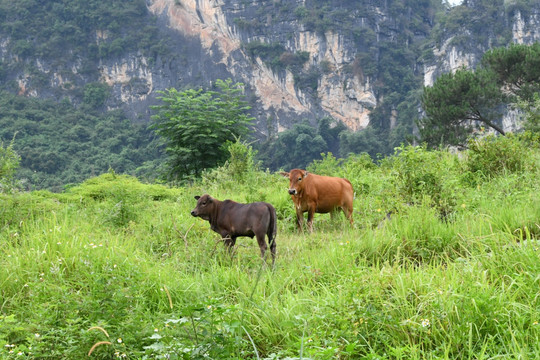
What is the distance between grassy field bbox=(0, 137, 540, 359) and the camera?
274 cm

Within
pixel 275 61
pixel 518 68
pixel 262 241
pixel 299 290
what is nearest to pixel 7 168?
pixel 262 241

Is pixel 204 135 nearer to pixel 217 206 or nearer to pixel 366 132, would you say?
pixel 217 206

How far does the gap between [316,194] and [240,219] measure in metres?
1.93

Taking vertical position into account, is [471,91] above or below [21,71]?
below

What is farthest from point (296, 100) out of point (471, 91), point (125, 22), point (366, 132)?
point (471, 91)

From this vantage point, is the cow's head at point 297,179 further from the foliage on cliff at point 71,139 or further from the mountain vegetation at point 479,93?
the foliage on cliff at point 71,139

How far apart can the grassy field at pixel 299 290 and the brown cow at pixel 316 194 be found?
0.76 metres

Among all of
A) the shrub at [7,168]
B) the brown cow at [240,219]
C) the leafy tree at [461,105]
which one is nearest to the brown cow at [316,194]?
A: the brown cow at [240,219]

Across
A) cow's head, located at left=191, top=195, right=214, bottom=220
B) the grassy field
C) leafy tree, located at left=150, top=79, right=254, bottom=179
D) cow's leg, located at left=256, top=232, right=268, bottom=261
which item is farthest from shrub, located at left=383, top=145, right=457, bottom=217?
leafy tree, located at left=150, top=79, right=254, bottom=179

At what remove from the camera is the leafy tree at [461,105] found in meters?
23.2

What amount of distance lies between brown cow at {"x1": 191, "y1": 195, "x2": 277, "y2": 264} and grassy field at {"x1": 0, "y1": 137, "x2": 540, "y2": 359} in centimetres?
20

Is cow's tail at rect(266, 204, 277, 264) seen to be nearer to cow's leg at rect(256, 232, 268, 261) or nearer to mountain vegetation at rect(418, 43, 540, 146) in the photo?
cow's leg at rect(256, 232, 268, 261)

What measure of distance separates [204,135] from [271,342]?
1189 cm

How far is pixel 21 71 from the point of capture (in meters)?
73.8
